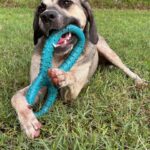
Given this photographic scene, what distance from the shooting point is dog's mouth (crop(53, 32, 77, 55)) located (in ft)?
14.4

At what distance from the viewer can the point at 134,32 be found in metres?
9.56

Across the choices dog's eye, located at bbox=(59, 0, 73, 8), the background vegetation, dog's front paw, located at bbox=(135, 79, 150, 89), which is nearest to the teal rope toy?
dog's eye, located at bbox=(59, 0, 73, 8)

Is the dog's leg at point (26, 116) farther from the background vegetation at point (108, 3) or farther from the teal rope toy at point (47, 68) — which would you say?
the background vegetation at point (108, 3)

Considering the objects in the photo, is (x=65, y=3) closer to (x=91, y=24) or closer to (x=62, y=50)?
(x=91, y=24)

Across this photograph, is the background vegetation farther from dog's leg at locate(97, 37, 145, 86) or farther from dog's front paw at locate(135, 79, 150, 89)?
dog's front paw at locate(135, 79, 150, 89)

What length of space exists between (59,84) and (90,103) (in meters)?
0.45

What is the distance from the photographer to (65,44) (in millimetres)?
4406

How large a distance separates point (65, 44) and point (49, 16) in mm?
327

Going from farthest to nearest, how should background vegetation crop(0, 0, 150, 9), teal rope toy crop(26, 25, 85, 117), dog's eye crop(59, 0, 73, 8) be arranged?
background vegetation crop(0, 0, 150, 9)
dog's eye crop(59, 0, 73, 8)
teal rope toy crop(26, 25, 85, 117)

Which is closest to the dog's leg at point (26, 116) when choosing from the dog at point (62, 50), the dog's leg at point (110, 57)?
the dog at point (62, 50)

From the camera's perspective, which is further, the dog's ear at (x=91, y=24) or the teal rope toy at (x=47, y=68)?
the dog's ear at (x=91, y=24)

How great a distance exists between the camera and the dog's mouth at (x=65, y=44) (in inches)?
173

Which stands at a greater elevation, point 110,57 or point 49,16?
point 49,16

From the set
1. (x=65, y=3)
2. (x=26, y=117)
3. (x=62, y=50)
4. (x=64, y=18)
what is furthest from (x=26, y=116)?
(x=65, y=3)
